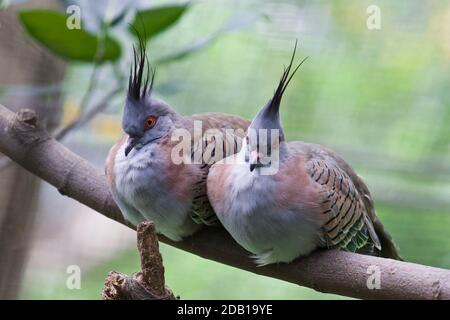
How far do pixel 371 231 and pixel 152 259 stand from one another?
58 centimetres

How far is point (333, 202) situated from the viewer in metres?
1.60

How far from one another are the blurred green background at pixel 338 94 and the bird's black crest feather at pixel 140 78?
50.4 inches

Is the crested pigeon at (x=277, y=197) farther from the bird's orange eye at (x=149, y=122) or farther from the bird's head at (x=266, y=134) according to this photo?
the bird's orange eye at (x=149, y=122)

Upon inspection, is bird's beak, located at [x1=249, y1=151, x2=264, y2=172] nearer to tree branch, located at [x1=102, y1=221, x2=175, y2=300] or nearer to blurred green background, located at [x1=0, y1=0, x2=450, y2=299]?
tree branch, located at [x1=102, y1=221, x2=175, y2=300]

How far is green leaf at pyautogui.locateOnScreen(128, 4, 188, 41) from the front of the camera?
2088 mm

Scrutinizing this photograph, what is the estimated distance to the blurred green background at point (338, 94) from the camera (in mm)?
3059

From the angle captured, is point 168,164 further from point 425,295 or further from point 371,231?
point 425,295

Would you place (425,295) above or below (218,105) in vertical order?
below

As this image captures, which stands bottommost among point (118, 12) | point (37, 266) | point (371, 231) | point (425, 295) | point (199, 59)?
point (425, 295)

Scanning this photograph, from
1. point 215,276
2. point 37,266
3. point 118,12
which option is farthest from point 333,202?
point 37,266

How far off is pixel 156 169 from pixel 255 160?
0.81 ft

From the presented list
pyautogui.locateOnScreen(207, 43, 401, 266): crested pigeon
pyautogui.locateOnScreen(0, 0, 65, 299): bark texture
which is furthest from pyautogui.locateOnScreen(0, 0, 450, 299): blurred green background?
pyautogui.locateOnScreen(207, 43, 401, 266): crested pigeon

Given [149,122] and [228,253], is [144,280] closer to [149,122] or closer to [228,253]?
[228,253]

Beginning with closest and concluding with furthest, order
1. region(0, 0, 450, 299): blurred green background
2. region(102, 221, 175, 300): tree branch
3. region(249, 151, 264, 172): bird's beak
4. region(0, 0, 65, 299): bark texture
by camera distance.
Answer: region(102, 221, 175, 300): tree branch, region(249, 151, 264, 172): bird's beak, region(0, 0, 65, 299): bark texture, region(0, 0, 450, 299): blurred green background
